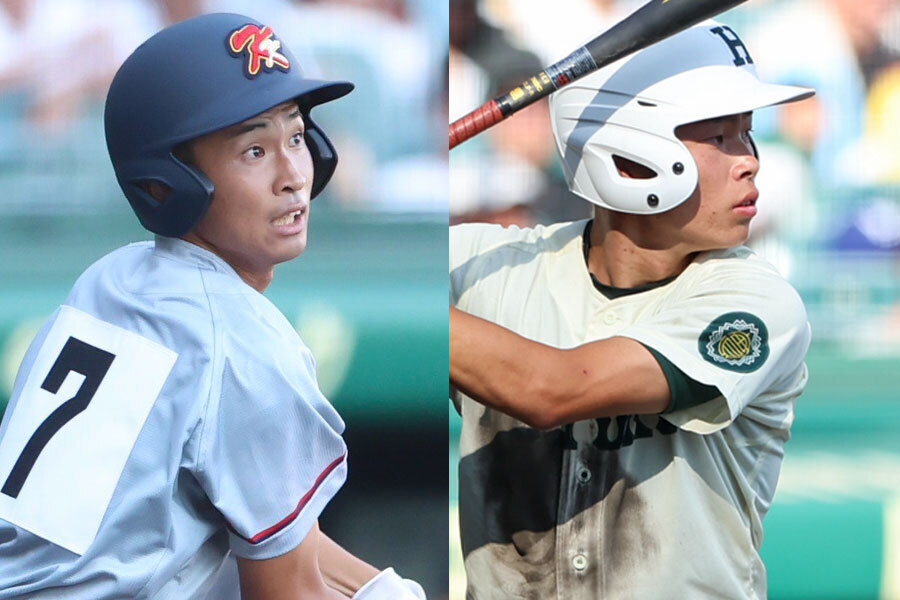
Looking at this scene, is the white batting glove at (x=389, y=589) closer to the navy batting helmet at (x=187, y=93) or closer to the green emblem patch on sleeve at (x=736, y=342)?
the navy batting helmet at (x=187, y=93)

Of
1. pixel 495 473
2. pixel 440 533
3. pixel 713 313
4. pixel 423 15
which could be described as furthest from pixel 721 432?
pixel 423 15

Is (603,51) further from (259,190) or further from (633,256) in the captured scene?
(259,190)

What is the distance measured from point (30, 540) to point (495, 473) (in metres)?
1.01

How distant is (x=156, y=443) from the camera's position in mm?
1171

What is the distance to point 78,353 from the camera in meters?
1.22

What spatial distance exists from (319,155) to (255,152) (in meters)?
0.07

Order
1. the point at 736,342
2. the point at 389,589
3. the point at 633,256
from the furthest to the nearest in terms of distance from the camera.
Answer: the point at 633,256
the point at 736,342
the point at 389,589

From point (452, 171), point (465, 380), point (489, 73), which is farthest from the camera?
point (452, 171)

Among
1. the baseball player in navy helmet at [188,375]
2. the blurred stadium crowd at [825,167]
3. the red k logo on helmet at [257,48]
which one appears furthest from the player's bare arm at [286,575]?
the blurred stadium crowd at [825,167]

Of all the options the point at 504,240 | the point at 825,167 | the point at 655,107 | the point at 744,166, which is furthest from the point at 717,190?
the point at 825,167

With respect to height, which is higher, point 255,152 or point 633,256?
point 255,152

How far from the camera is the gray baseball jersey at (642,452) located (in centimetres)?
191

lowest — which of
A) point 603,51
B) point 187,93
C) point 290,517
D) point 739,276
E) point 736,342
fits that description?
point 290,517

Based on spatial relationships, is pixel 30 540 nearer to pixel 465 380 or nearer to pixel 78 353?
pixel 78 353
